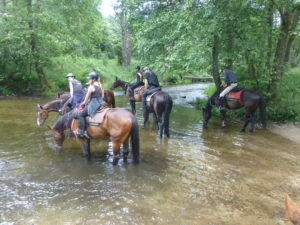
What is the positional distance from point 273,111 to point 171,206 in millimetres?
8694

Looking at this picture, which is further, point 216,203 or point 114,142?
point 114,142

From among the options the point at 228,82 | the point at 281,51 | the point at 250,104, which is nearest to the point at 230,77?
the point at 228,82

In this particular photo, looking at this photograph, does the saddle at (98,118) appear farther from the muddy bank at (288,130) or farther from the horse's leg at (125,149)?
the muddy bank at (288,130)

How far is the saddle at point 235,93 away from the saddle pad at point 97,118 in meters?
6.29

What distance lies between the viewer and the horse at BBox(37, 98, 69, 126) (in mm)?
8398

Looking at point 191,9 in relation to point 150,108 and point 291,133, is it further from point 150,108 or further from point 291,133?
point 291,133

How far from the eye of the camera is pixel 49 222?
157 inches

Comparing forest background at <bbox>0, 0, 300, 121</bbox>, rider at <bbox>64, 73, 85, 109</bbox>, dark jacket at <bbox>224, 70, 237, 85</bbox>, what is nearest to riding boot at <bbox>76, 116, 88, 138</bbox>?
rider at <bbox>64, 73, 85, 109</bbox>

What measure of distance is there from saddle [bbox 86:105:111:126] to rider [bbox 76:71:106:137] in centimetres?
9

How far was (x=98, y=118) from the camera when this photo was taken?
634cm

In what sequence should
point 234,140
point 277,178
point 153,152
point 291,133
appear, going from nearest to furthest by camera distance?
point 277,178 < point 153,152 < point 234,140 < point 291,133

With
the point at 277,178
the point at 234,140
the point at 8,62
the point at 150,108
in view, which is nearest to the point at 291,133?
the point at 234,140

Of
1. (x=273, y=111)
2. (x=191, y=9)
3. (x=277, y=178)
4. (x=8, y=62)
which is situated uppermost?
(x=191, y=9)

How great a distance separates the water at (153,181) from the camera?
4.25 metres
